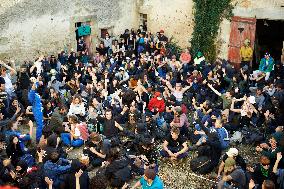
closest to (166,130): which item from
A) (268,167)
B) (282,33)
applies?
(268,167)

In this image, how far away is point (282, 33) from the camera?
1944 centimetres

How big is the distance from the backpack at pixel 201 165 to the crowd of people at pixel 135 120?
3 centimetres

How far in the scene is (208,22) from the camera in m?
16.9

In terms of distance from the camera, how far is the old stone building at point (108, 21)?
15688 mm

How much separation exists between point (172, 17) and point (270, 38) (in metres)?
5.14

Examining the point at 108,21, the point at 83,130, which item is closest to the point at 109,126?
the point at 83,130

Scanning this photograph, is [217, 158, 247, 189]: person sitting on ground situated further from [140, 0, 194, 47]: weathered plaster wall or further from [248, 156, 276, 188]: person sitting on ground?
[140, 0, 194, 47]: weathered plaster wall

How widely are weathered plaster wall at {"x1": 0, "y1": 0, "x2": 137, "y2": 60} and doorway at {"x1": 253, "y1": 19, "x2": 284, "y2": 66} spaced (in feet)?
21.5

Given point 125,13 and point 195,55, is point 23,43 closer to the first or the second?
point 125,13

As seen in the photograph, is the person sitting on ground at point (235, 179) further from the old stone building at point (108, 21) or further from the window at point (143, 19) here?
the window at point (143, 19)

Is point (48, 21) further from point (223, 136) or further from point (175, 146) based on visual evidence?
point (223, 136)

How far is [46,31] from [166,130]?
8.51m

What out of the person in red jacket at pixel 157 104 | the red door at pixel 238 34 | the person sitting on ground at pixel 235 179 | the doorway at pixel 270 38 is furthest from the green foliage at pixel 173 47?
the person sitting on ground at pixel 235 179

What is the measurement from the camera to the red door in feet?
53.2
